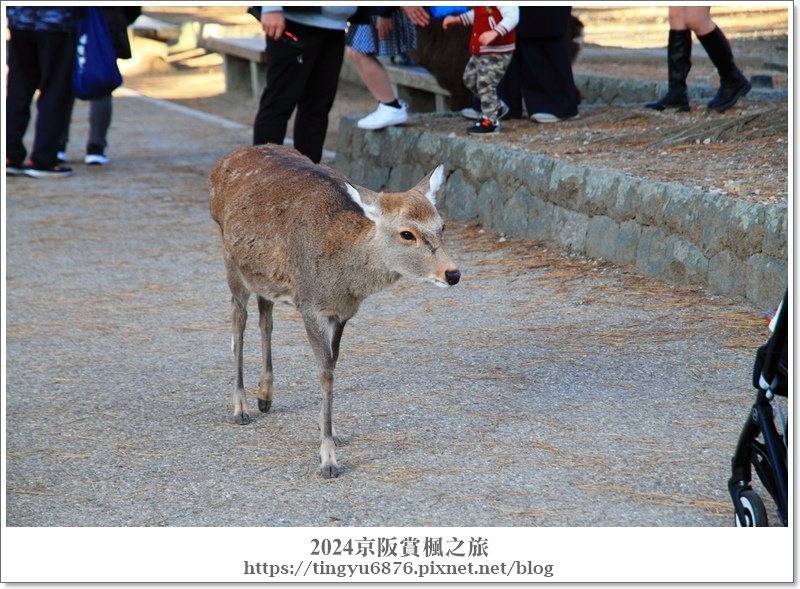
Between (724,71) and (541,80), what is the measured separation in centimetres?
152

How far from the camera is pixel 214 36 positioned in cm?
1802

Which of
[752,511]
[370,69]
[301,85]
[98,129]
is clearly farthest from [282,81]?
[752,511]

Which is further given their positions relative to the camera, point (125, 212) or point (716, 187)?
point (125, 212)

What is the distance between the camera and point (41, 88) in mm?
10820

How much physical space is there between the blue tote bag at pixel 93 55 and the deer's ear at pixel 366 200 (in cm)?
670

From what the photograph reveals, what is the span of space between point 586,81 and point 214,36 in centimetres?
789

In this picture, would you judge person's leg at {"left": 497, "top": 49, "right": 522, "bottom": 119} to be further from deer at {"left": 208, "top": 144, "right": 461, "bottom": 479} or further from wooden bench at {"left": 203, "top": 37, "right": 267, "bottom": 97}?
wooden bench at {"left": 203, "top": 37, "right": 267, "bottom": 97}

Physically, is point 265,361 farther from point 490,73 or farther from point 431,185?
point 490,73

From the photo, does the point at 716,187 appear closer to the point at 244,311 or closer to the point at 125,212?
the point at 244,311

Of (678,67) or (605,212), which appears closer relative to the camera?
(605,212)

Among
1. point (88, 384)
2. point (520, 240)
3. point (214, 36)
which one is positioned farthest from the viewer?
point (214, 36)

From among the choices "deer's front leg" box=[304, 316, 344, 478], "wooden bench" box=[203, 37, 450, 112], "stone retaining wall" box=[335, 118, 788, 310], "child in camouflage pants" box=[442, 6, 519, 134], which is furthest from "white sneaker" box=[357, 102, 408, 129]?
"deer's front leg" box=[304, 316, 344, 478]

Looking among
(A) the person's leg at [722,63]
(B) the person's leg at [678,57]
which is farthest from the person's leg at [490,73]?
(A) the person's leg at [722,63]

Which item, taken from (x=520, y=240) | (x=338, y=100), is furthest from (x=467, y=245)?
(x=338, y=100)
